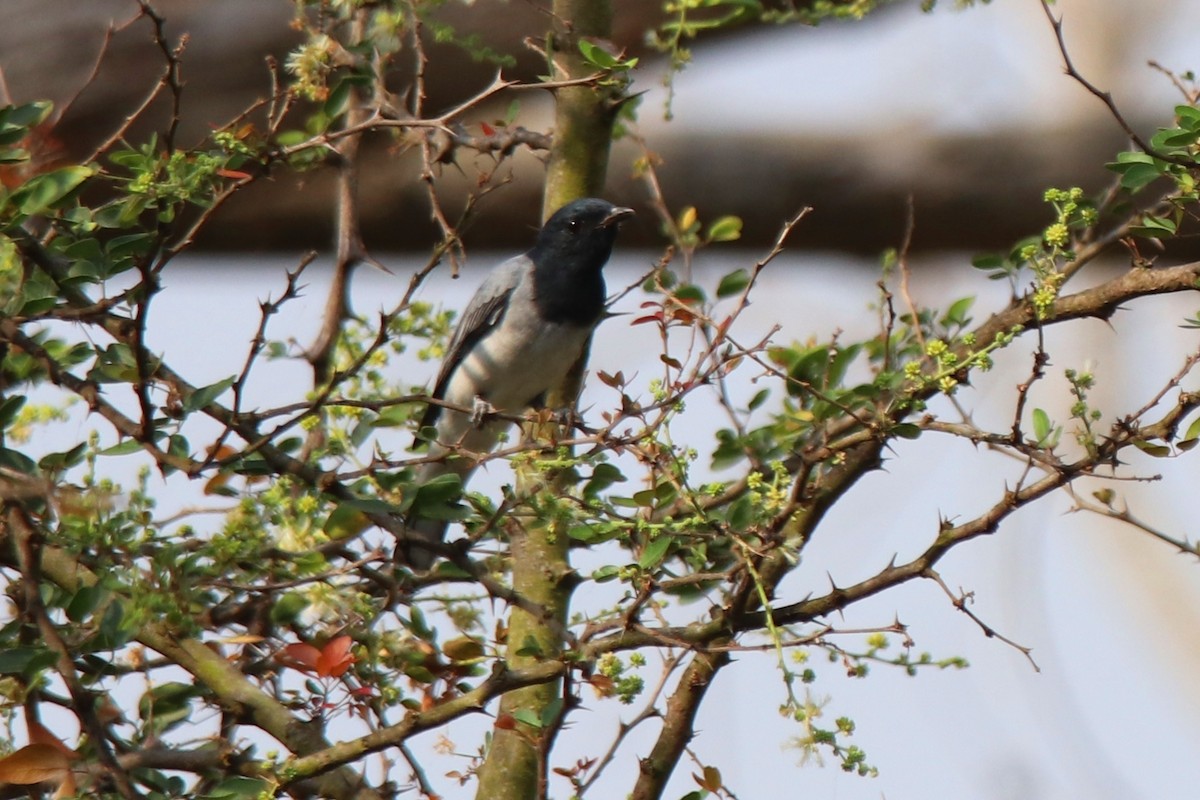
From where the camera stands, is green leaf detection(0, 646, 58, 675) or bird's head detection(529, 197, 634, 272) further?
bird's head detection(529, 197, 634, 272)

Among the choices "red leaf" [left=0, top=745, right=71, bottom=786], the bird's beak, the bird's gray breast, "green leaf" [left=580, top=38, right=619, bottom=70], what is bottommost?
"red leaf" [left=0, top=745, right=71, bottom=786]

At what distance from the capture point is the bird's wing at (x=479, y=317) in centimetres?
505

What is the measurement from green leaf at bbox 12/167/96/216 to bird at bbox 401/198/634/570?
2.26 m

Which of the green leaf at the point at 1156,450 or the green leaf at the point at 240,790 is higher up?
the green leaf at the point at 1156,450

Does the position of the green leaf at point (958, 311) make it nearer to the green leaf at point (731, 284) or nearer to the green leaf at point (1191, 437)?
the green leaf at point (731, 284)

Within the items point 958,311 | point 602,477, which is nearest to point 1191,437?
point 958,311

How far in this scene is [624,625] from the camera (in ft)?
8.07

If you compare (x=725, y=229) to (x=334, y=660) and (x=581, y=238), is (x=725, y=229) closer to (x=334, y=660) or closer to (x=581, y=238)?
(x=581, y=238)

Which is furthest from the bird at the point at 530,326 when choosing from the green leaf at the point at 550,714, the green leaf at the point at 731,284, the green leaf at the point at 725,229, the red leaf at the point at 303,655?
the green leaf at the point at 550,714

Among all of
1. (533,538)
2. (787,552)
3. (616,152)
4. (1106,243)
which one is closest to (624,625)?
(787,552)

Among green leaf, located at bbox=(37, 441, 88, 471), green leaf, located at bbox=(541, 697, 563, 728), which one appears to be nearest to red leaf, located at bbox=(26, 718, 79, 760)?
green leaf, located at bbox=(37, 441, 88, 471)

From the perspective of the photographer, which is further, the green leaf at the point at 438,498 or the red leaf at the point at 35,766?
the green leaf at the point at 438,498

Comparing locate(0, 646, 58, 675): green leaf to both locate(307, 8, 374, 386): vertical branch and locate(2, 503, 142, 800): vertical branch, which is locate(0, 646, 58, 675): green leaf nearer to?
locate(2, 503, 142, 800): vertical branch

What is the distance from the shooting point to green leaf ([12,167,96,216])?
7.49 ft
